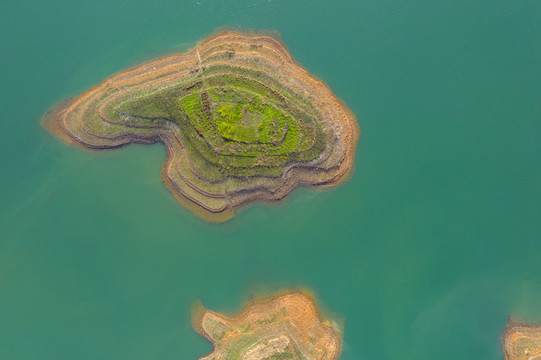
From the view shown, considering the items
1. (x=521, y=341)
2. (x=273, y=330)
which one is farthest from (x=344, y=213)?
(x=521, y=341)

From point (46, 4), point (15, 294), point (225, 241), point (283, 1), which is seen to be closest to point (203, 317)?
point (225, 241)

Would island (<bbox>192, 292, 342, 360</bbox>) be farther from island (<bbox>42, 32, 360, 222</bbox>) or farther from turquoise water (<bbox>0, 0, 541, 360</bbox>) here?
island (<bbox>42, 32, 360, 222</bbox>)

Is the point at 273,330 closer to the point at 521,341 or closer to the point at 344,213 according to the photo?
the point at 344,213

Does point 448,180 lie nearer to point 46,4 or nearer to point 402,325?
point 402,325

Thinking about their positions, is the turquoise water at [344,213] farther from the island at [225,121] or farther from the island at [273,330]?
the island at [225,121]

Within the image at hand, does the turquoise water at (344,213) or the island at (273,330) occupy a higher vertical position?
the turquoise water at (344,213)

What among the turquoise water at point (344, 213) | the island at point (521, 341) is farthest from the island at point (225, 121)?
the island at point (521, 341)
